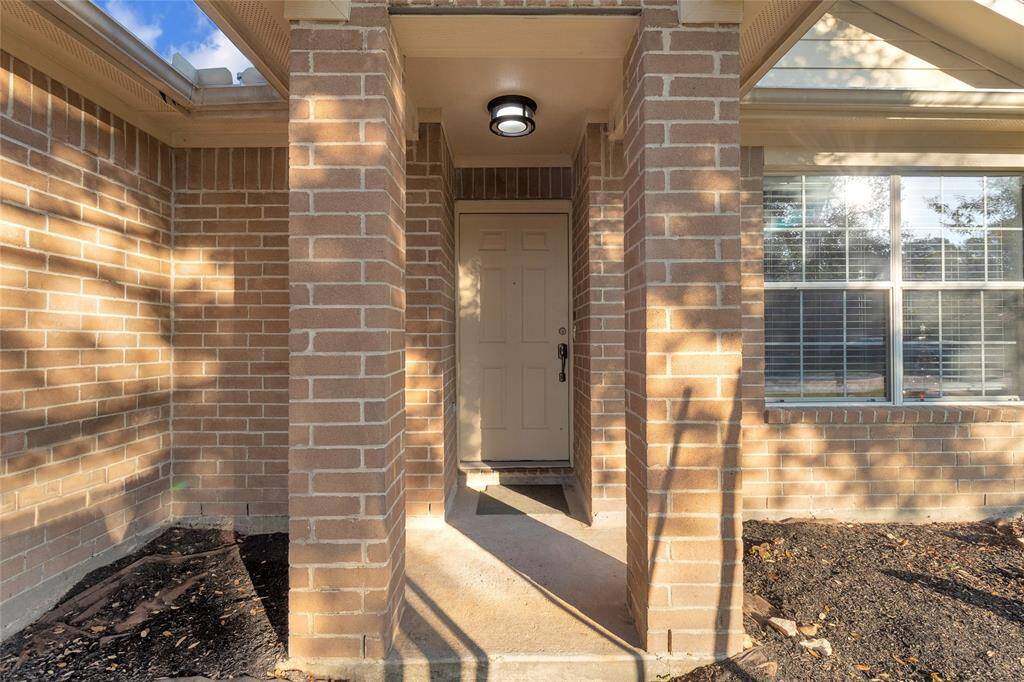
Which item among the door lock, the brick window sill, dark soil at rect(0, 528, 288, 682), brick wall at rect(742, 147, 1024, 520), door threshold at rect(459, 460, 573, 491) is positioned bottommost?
dark soil at rect(0, 528, 288, 682)

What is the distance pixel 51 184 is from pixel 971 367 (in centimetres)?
580

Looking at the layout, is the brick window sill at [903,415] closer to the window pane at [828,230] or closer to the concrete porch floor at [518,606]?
the window pane at [828,230]

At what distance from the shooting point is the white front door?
4.41m

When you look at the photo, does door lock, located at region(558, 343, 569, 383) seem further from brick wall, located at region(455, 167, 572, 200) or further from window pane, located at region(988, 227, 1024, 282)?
window pane, located at region(988, 227, 1024, 282)

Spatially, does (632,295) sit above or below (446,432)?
above

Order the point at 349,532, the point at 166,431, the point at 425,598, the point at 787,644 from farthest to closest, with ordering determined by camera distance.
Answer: the point at 166,431 < the point at 425,598 < the point at 787,644 < the point at 349,532

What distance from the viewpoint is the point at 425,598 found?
2479mm

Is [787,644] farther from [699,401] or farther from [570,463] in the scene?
[570,463]

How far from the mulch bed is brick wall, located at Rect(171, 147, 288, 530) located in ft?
1.06

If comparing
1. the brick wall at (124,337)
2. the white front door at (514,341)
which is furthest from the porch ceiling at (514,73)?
the brick wall at (124,337)

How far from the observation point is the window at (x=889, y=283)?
366cm

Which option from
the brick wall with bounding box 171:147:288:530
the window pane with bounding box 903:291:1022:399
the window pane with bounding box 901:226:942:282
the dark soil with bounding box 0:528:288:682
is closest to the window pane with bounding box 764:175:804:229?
the window pane with bounding box 901:226:942:282

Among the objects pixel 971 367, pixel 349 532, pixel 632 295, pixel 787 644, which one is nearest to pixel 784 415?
pixel 971 367

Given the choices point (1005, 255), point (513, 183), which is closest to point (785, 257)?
point (1005, 255)
